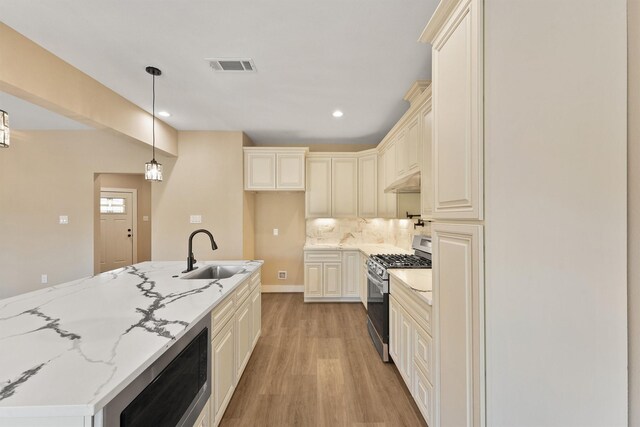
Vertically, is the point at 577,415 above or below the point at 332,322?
above

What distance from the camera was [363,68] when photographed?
2252 mm

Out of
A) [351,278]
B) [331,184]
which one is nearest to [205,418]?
[351,278]

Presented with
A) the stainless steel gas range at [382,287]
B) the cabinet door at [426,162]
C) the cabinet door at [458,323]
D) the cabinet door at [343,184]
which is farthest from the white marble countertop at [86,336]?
the cabinet door at [343,184]

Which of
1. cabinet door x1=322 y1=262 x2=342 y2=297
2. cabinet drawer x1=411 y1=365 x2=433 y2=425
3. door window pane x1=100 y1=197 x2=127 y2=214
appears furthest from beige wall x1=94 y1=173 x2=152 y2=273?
cabinet drawer x1=411 y1=365 x2=433 y2=425

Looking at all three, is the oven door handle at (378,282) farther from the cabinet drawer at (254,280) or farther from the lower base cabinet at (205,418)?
the lower base cabinet at (205,418)

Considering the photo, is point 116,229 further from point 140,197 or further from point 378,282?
point 378,282

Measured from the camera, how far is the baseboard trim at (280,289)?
4.61 metres

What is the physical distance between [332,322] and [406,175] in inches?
82.9

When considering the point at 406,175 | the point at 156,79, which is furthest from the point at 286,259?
the point at 156,79

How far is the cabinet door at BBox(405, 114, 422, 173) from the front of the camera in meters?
2.30

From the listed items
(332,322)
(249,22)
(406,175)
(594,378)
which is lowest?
(332,322)

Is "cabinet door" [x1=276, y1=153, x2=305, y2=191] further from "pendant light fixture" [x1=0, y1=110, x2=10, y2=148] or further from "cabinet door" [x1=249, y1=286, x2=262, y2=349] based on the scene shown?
"pendant light fixture" [x1=0, y1=110, x2=10, y2=148]

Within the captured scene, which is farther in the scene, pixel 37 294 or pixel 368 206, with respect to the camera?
pixel 368 206

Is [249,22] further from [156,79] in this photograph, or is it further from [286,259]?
[286,259]
